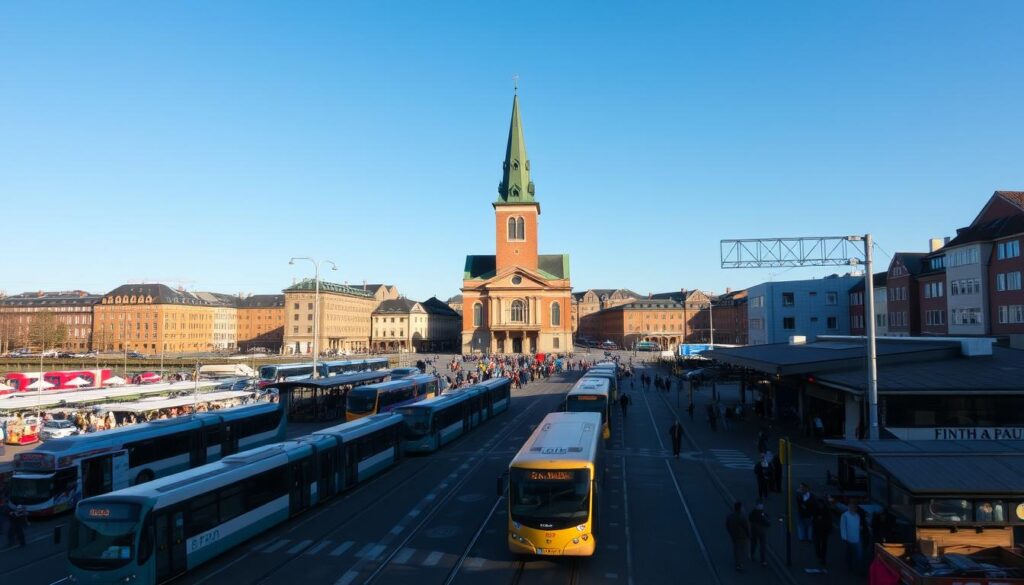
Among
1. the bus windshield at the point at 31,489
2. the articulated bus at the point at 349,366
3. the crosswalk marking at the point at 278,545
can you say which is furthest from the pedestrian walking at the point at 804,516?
the articulated bus at the point at 349,366

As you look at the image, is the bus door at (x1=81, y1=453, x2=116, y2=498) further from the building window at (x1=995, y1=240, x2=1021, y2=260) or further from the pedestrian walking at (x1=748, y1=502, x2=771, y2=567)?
the building window at (x1=995, y1=240, x2=1021, y2=260)

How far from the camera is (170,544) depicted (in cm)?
1353

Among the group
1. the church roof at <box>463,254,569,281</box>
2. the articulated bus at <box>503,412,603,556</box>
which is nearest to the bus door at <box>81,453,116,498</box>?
the articulated bus at <box>503,412,603,556</box>

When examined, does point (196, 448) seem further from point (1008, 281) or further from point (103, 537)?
point (1008, 281)

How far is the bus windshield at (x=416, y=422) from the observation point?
29.1m

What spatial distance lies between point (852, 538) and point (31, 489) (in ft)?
69.8

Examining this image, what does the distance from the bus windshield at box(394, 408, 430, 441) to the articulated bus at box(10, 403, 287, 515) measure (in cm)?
706

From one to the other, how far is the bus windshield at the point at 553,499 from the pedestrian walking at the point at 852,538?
18.0 ft

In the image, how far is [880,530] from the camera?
1442 centimetres

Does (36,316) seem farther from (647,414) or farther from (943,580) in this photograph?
(943,580)

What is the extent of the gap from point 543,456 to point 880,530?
24.4 ft

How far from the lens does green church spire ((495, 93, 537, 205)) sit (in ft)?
379

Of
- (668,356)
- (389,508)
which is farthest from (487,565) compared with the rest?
(668,356)

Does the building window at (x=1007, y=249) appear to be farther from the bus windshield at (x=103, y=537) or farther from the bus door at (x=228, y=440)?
the bus windshield at (x=103, y=537)
